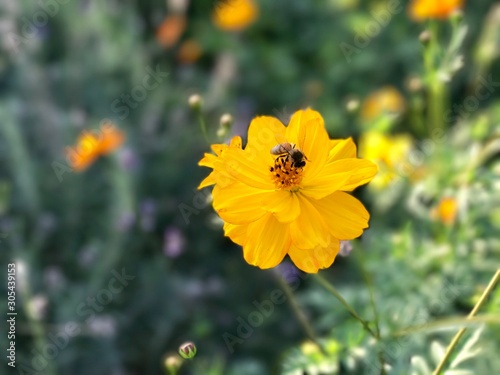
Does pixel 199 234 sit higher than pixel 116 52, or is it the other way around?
pixel 116 52

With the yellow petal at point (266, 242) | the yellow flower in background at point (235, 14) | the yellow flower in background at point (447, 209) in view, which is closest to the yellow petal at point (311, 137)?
the yellow petal at point (266, 242)

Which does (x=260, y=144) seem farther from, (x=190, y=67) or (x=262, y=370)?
(x=190, y=67)

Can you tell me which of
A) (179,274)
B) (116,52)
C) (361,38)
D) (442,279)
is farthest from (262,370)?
(361,38)

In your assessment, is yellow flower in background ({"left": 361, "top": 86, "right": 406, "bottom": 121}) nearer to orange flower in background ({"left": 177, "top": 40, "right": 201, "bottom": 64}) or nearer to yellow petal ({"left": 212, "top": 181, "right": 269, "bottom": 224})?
orange flower in background ({"left": 177, "top": 40, "right": 201, "bottom": 64})

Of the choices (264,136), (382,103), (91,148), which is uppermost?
(382,103)

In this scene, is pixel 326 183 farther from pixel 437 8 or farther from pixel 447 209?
pixel 437 8

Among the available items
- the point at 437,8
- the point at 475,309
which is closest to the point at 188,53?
the point at 437,8

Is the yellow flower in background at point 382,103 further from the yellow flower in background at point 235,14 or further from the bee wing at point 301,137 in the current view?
the bee wing at point 301,137
